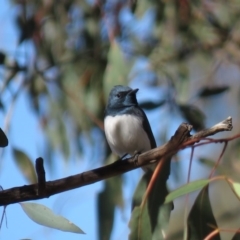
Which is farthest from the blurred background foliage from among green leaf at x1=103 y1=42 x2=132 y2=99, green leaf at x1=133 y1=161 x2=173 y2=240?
green leaf at x1=133 y1=161 x2=173 y2=240

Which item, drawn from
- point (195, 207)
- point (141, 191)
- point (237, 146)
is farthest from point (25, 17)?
point (195, 207)

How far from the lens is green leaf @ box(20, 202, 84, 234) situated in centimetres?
184

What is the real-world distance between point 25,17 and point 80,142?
2.14 feet

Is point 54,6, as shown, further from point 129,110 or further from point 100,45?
point 129,110

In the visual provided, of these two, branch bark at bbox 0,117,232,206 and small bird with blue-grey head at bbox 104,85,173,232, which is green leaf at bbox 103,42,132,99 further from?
branch bark at bbox 0,117,232,206

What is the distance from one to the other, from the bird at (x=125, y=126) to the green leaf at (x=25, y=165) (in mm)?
329

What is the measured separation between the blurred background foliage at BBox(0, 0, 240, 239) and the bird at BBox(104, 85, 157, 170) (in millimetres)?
303

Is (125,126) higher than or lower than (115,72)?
lower

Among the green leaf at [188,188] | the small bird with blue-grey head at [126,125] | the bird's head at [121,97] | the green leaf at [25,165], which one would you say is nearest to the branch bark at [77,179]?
the green leaf at [188,188]

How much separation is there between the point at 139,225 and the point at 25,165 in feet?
2.21

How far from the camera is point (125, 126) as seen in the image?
2693 mm

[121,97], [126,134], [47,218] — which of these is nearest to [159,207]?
[47,218]

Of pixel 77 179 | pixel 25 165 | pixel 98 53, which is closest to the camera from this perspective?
pixel 77 179

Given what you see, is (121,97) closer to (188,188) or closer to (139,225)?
(139,225)
